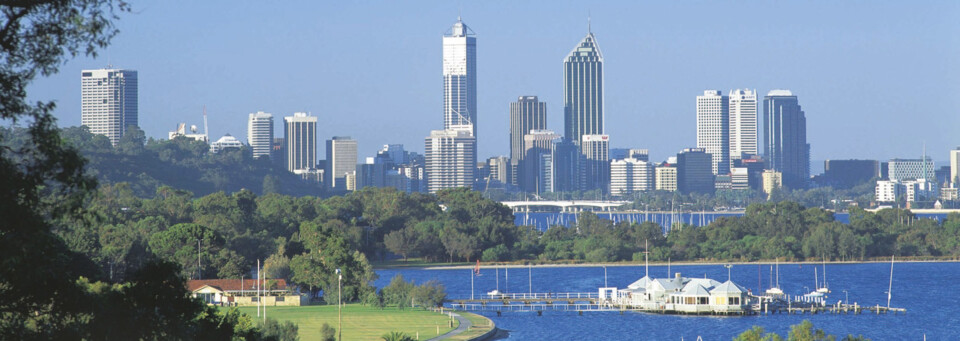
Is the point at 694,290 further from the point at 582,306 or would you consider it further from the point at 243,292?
the point at 243,292

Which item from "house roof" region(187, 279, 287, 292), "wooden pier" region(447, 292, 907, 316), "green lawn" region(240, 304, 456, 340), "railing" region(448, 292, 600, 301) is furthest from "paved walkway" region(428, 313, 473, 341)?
"railing" region(448, 292, 600, 301)

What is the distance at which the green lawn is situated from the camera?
2025 inches

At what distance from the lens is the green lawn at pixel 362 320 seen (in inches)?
2025

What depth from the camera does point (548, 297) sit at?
76.9m

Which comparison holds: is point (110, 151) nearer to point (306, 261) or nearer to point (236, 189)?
point (236, 189)

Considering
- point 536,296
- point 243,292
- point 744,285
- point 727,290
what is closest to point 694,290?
point 727,290

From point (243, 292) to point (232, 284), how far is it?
3.57 feet

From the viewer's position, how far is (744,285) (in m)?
88.6

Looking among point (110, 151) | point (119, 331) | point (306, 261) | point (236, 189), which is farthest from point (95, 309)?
point (236, 189)

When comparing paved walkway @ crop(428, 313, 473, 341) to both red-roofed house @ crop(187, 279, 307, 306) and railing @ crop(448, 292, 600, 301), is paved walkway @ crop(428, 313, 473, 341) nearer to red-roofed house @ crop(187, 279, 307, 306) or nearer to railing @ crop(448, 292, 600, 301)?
red-roofed house @ crop(187, 279, 307, 306)

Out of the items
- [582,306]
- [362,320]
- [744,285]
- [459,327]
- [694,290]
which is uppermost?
[694,290]

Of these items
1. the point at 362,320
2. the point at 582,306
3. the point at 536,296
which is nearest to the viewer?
the point at 362,320

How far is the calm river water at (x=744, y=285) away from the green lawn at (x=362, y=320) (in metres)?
3.90

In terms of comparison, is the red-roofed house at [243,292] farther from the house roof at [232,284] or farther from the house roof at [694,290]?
the house roof at [694,290]
